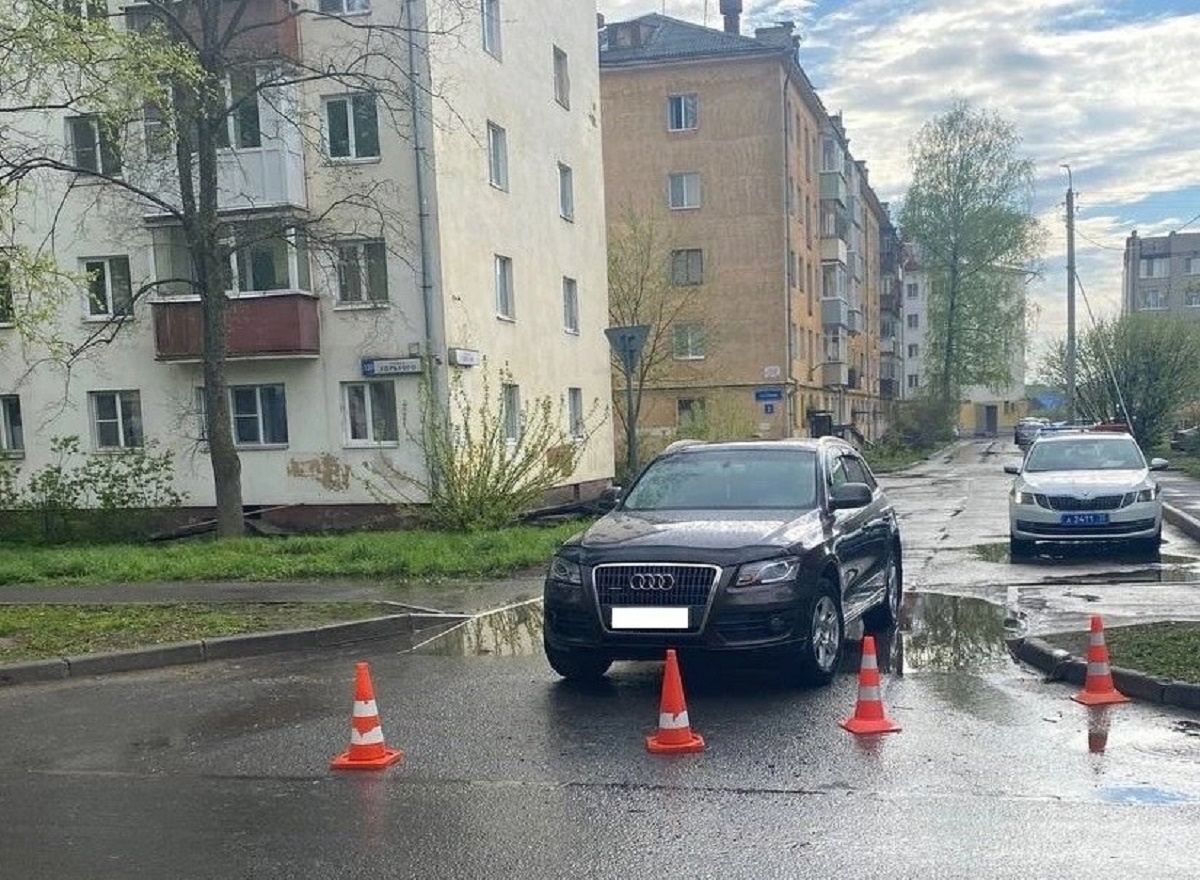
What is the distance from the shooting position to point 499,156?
76.9 feet

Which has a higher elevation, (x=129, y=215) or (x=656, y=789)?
(x=129, y=215)

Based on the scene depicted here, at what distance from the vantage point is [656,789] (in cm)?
531

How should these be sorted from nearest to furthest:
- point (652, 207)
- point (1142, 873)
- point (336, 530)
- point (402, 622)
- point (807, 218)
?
1. point (1142, 873)
2. point (402, 622)
3. point (336, 530)
4. point (652, 207)
5. point (807, 218)

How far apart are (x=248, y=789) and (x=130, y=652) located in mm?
3899

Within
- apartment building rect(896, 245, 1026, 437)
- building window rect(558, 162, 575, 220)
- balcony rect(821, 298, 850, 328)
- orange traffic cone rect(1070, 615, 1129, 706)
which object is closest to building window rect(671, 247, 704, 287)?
balcony rect(821, 298, 850, 328)

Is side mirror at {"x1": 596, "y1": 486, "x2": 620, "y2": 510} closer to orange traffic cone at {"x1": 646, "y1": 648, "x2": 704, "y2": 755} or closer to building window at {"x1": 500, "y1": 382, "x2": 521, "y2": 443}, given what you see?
orange traffic cone at {"x1": 646, "y1": 648, "x2": 704, "y2": 755}

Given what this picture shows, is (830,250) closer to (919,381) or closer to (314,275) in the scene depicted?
(314,275)

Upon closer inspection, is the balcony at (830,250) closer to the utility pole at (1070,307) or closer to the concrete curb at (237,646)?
the utility pole at (1070,307)

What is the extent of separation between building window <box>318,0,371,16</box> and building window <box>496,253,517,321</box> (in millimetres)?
5495

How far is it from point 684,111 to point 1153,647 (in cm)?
3527

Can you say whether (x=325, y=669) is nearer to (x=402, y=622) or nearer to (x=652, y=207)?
(x=402, y=622)

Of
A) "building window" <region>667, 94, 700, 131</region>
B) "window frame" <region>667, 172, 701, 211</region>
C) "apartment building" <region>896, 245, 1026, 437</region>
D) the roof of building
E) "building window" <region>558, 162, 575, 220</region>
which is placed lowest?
"apartment building" <region>896, 245, 1026, 437</region>

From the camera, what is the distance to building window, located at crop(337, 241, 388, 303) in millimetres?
20375

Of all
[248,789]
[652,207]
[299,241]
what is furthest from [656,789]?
[652,207]
